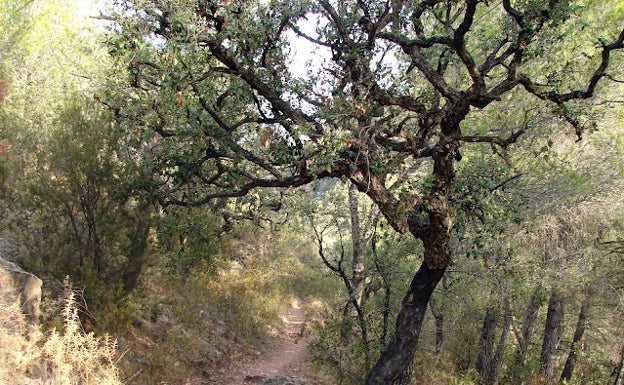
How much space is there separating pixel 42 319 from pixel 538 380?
36.1 feet

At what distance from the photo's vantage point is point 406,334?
23.0 ft

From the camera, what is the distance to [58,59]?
11539mm

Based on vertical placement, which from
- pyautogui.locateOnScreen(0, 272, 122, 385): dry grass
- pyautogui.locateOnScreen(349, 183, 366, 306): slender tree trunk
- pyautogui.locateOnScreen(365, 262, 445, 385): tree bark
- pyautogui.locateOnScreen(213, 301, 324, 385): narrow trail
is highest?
pyautogui.locateOnScreen(349, 183, 366, 306): slender tree trunk

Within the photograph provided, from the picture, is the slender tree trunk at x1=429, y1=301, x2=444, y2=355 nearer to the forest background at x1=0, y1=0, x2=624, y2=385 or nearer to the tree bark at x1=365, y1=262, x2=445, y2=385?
the forest background at x1=0, y1=0, x2=624, y2=385

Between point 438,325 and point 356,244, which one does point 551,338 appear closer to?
point 438,325

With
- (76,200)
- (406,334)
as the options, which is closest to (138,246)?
(76,200)

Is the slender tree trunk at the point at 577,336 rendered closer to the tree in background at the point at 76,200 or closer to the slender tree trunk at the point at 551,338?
the slender tree trunk at the point at 551,338

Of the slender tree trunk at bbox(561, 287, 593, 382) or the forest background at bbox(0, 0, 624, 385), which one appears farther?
the slender tree trunk at bbox(561, 287, 593, 382)

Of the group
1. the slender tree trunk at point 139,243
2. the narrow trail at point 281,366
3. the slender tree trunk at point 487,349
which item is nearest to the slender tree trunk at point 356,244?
the narrow trail at point 281,366

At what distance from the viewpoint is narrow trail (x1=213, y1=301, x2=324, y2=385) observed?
919cm

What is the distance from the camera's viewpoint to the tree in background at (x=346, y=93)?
5363mm

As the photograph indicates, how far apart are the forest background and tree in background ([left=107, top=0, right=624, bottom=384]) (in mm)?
38

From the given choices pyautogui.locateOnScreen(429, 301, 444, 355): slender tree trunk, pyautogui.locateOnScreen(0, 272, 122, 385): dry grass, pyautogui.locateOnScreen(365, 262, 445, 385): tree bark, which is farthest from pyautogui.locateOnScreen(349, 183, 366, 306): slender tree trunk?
pyautogui.locateOnScreen(0, 272, 122, 385): dry grass

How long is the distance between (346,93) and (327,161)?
5.86 ft
